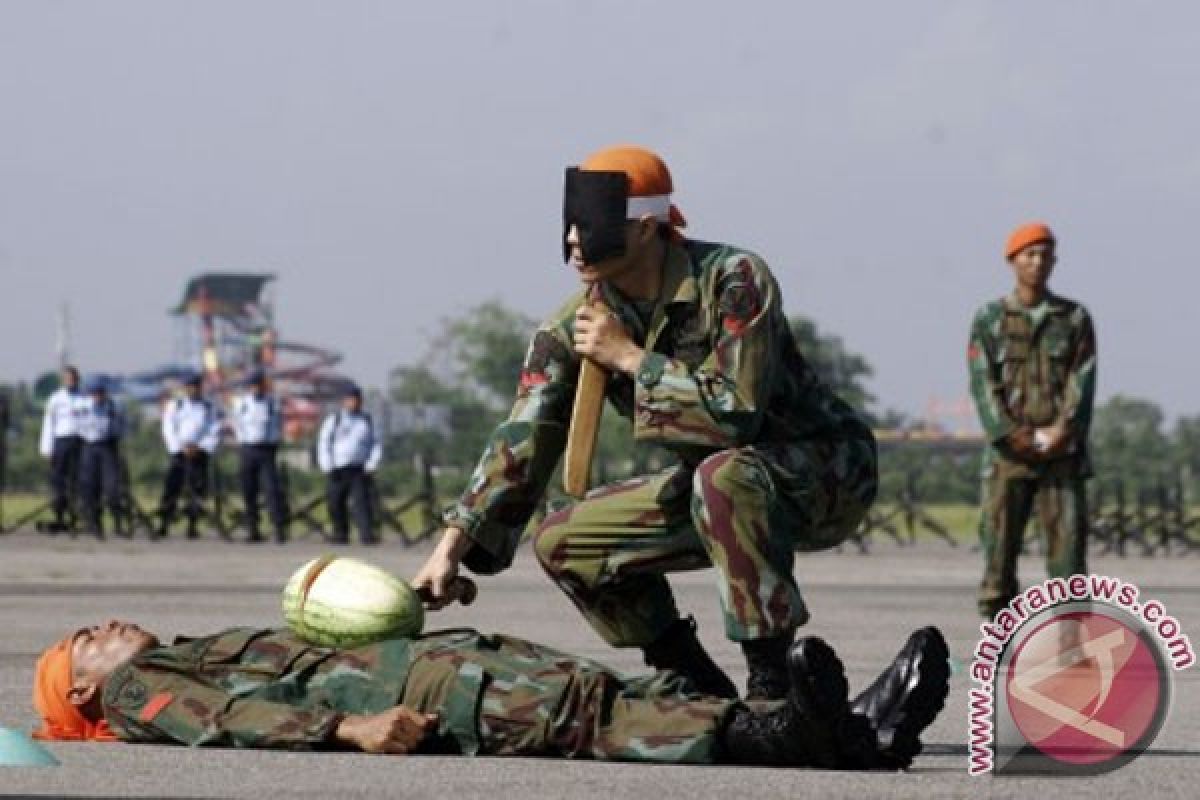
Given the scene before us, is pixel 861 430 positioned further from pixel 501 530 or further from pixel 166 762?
pixel 166 762

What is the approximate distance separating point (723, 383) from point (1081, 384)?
670 centimetres

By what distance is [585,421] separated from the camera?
888cm

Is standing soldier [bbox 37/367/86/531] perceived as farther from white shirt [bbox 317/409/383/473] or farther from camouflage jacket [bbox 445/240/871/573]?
camouflage jacket [bbox 445/240/871/573]

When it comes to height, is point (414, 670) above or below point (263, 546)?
above

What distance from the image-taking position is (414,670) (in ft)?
26.9

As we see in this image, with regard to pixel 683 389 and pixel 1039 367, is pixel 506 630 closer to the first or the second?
pixel 1039 367

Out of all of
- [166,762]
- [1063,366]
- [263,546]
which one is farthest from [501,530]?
[263,546]

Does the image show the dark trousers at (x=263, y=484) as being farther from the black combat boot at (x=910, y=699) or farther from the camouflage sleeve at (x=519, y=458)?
the black combat boot at (x=910, y=699)

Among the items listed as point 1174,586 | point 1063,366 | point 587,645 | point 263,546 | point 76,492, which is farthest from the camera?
point 76,492

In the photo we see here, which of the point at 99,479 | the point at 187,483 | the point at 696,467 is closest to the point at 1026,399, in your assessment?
the point at 696,467

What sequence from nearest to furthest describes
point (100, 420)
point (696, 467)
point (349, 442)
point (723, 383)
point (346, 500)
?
point (723, 383) < point (696, 467) < point (349, 442) < point (346, 500) < point (100, 420)

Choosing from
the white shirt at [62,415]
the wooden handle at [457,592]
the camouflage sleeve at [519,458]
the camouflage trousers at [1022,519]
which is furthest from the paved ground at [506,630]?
the white shirt at [62,415]

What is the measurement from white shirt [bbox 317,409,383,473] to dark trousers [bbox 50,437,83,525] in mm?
3032

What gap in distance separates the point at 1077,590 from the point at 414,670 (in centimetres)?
188
